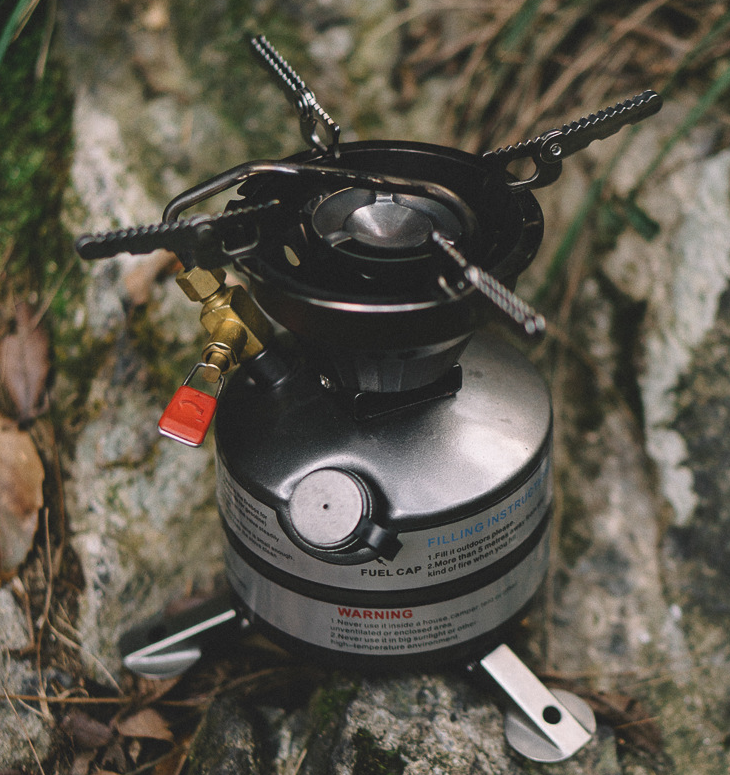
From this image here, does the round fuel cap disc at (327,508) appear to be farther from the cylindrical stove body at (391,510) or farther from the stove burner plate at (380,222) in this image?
the stove burner plate at (380,222)

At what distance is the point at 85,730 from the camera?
0.93 m

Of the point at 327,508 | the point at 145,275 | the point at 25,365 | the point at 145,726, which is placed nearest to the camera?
the point at 327,508

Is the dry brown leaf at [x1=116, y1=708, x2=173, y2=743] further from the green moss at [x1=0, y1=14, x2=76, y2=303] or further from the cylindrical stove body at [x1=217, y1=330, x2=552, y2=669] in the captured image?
the green moss at [x1=0, y1=14, x2=76, y2=303]

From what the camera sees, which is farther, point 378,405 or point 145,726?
point 145,726

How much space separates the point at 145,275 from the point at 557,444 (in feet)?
2.61

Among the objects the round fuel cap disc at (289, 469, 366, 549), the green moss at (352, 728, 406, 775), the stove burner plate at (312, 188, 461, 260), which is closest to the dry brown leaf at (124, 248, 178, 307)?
the stove burner plate at (312, 188, 461, 260)

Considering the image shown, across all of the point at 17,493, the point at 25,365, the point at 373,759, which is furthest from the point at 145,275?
the point at 373,759

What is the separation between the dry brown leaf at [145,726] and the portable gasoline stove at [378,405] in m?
0.20

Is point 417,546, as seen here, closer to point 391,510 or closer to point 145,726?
point 391,510

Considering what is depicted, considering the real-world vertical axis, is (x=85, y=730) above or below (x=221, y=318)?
below

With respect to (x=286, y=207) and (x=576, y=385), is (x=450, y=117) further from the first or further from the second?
(x=286, y=207)

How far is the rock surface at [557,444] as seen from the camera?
36.1 inches

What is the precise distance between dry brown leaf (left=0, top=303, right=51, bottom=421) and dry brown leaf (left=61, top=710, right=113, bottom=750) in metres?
0.43

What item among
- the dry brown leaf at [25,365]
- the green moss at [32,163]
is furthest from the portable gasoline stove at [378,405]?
the green moss at [32,163]
